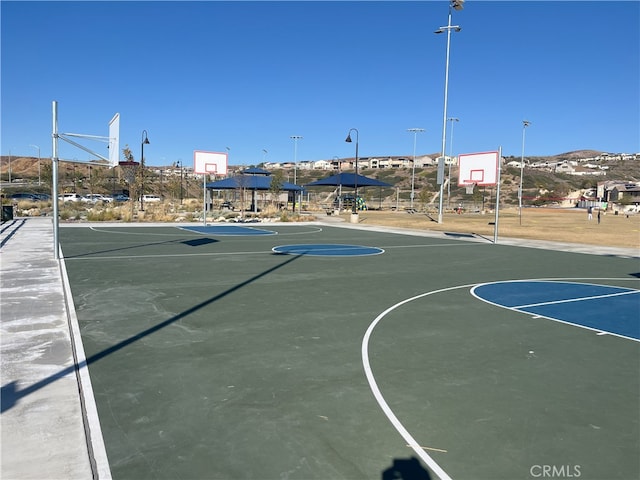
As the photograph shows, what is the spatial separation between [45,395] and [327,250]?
14.3m

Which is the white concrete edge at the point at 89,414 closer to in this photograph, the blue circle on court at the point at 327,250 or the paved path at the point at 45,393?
the paved path at the point at 45,393

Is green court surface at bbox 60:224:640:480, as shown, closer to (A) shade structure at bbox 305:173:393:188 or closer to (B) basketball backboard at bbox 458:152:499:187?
(B) basketball backboard at bbox 458:152:499:187

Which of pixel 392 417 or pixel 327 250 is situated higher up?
pixel 327 250

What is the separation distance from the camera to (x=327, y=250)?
742 inches

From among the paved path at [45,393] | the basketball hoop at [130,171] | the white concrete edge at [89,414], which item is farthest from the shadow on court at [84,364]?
the basketball hoop at [130,171]

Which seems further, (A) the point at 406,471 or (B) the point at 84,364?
(B) the point at 84,364

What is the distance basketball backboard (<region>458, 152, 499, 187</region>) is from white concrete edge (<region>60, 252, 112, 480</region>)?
21.8 m

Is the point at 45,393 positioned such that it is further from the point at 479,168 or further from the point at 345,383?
the point at 479,168

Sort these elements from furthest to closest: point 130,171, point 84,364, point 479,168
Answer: point 130,171
point 479,168
point 84,364

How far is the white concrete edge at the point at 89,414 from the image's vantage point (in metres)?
3.68

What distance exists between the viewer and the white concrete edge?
145 inches

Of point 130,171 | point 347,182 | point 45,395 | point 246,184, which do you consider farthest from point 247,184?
point 45,395

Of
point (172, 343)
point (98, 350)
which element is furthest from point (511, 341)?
point (98, 350)

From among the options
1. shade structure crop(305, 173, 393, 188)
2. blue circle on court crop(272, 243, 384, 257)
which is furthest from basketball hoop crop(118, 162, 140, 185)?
blue circle on court crop(272, 243, 384, 257)
